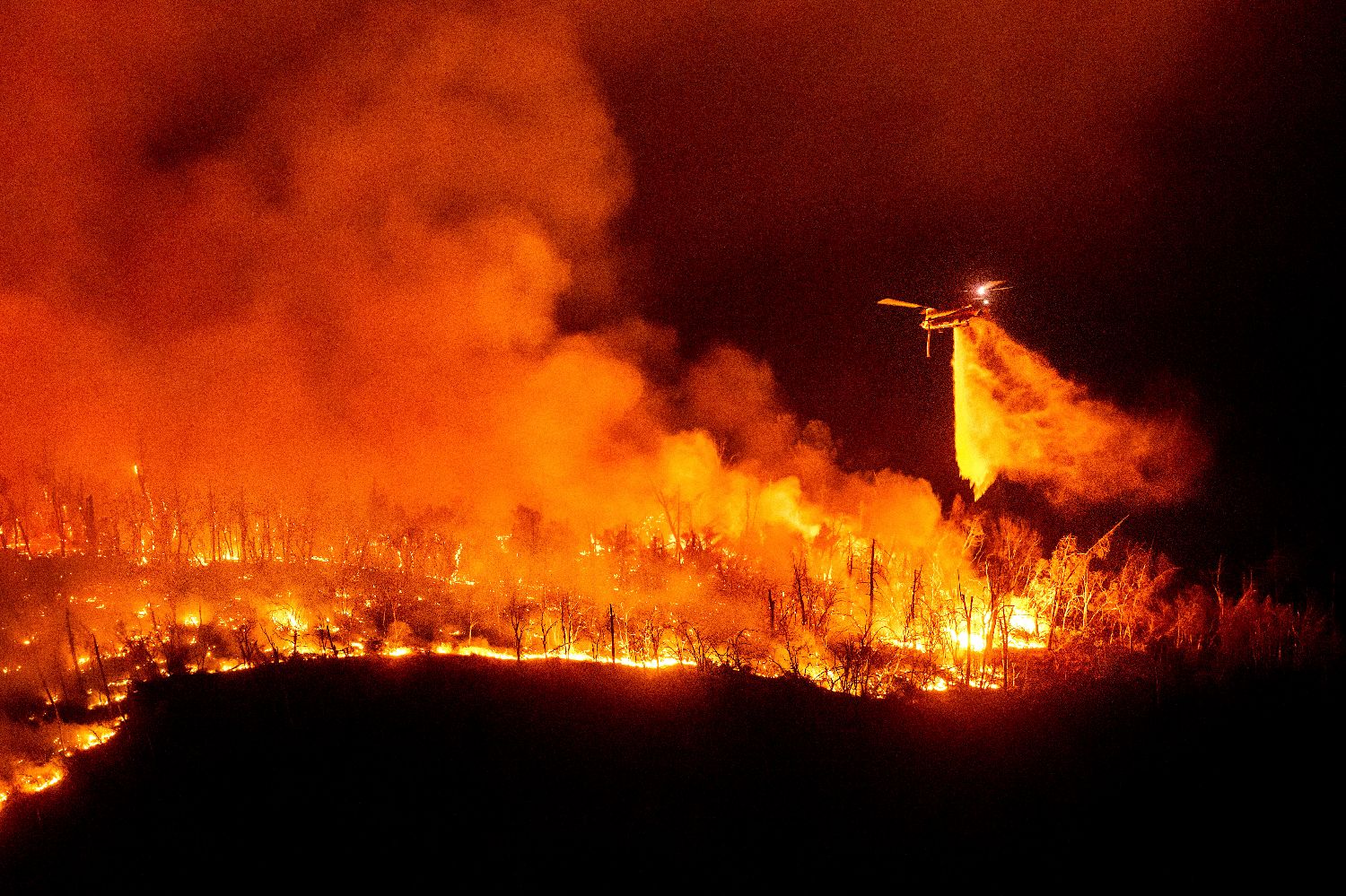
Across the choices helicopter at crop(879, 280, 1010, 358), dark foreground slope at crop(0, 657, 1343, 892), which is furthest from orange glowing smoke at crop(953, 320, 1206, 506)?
dark foreground slope at crop(0, 657, 1343, 892)

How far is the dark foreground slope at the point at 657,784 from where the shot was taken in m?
6.39

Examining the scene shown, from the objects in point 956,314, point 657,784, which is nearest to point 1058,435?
point 956,314

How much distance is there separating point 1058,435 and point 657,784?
1108 centimetres

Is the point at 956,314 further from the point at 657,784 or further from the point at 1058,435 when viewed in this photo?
the point at 657,784

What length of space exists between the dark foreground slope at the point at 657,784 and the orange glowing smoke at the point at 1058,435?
6.68 m

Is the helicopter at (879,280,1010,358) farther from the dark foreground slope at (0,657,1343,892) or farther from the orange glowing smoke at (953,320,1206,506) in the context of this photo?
the dark foreground slope at (0,657,1343,892)

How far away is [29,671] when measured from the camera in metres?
8.90

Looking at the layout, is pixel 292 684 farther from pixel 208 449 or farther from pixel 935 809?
pixel 208 449

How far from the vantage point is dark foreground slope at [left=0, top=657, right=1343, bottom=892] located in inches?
252

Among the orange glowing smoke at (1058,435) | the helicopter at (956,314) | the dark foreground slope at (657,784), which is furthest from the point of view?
the orange glowing smoke at (1058,435)

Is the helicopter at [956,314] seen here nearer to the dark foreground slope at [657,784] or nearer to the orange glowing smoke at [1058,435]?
the orange glowing smoke at [1058,435]

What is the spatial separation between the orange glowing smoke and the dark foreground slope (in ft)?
21.9

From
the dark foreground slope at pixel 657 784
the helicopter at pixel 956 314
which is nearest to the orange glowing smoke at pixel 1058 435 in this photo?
the helicopter at pixel 956 314

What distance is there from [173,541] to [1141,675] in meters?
13.1
